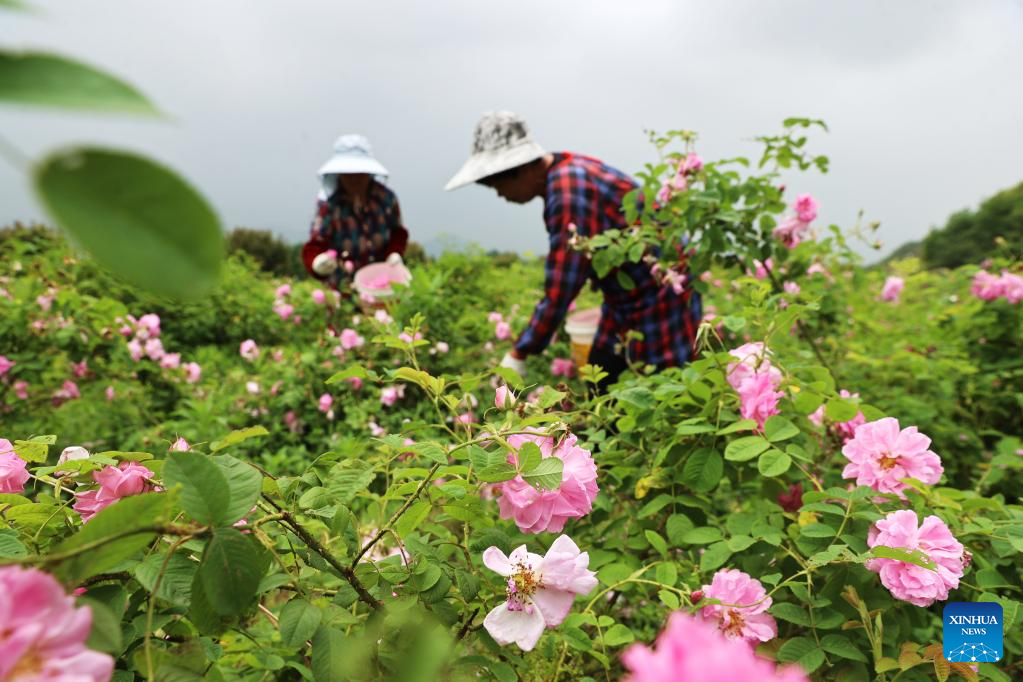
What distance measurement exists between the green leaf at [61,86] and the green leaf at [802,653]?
92 cm

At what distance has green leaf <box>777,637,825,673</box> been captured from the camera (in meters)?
0.79

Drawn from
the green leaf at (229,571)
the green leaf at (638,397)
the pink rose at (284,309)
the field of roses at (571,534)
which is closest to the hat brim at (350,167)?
the pink rose at (284,309)

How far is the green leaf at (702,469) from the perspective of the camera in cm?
102

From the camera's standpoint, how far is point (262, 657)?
2.55 ft

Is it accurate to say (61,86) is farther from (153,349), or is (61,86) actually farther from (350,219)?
(350,219)

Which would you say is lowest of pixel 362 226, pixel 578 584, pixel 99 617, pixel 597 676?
pixel 597 676

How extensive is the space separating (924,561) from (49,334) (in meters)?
3.52

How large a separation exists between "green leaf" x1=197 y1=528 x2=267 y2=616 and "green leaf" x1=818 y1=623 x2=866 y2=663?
2.42 feet

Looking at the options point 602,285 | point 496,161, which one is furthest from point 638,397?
point 496,161

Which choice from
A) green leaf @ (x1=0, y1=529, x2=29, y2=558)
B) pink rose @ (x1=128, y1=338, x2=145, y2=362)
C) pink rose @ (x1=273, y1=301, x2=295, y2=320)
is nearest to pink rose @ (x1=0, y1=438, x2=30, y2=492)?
green leaf @ (x1=0, y1=529, x2=29, y2=558)

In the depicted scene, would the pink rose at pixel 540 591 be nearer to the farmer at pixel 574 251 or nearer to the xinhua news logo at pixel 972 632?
the xinhua news logo at pixel 972 632

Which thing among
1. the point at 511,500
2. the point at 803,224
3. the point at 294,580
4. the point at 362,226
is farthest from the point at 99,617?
the point at 362,226

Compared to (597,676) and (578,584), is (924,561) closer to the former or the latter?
(578,584)

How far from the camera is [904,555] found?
73 centimetres
